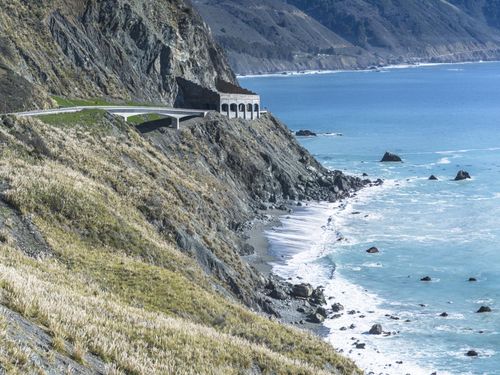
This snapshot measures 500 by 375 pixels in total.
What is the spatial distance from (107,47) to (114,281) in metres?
61.4

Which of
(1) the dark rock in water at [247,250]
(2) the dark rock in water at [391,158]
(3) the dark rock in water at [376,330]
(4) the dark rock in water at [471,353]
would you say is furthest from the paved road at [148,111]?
(2) the dark rock in water at [391,158]

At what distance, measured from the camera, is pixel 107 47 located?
8550 cm

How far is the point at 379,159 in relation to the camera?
→ 109 metres

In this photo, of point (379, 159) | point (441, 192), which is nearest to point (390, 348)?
point (441, 192)

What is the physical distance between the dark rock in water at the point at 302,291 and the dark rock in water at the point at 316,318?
3.17 m

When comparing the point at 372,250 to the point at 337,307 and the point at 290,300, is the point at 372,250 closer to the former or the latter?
the point at 337,307

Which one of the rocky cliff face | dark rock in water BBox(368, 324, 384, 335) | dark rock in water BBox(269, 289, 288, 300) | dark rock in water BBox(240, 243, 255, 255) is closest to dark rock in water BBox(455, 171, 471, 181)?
the rocky cliff face

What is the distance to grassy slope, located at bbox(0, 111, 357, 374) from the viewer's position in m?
17.4

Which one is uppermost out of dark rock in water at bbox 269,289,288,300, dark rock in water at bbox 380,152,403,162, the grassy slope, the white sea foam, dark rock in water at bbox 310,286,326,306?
the grassy slope

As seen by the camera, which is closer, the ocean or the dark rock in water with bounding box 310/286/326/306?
the ocean

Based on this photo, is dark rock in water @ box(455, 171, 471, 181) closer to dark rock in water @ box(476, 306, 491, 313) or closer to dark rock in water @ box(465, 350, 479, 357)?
dark rock in water @ box(476, 306, 491, 313)

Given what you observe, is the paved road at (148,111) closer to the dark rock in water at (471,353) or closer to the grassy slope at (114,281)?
the grassy slope at (114,281)

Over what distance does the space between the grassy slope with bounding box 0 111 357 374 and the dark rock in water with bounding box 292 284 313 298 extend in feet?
26.8

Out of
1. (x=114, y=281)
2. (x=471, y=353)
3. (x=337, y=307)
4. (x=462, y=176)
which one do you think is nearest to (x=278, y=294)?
(x=337, y=307)
